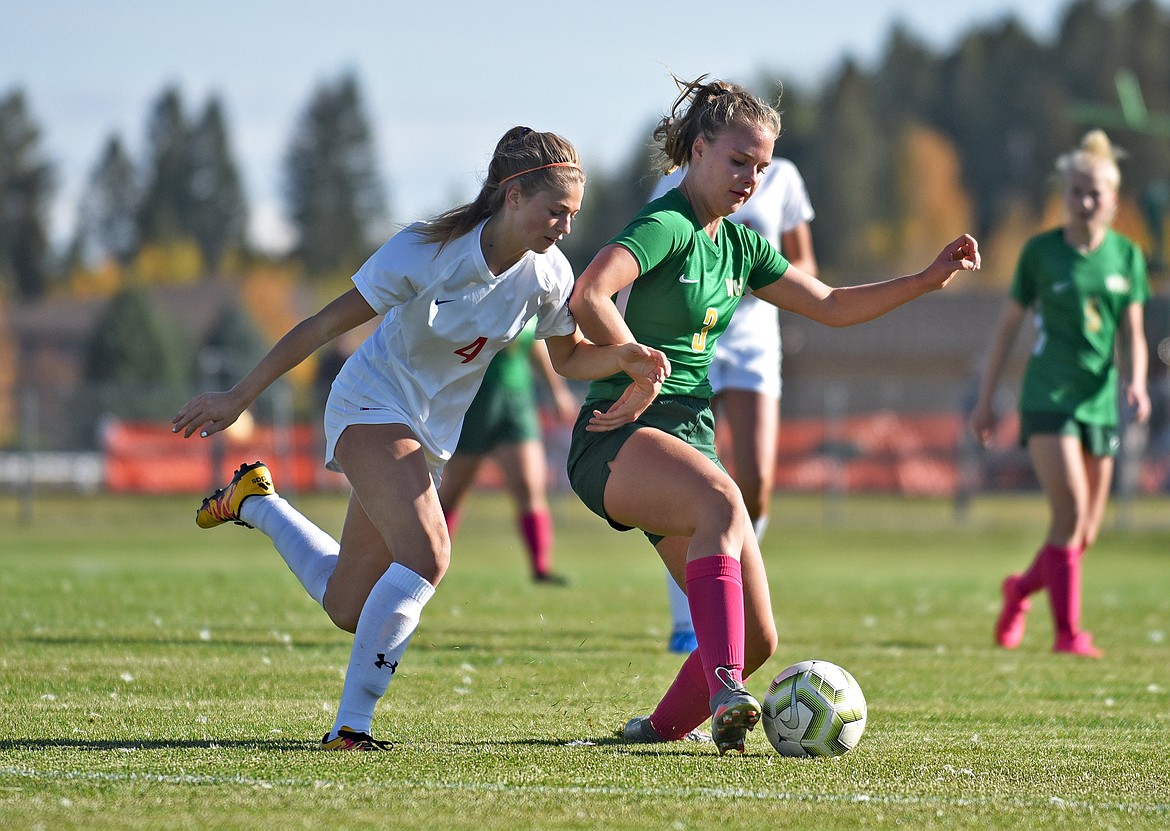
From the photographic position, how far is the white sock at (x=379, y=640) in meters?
4.74

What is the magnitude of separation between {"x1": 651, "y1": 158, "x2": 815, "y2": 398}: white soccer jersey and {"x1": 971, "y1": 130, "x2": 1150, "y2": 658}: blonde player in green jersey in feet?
4.16

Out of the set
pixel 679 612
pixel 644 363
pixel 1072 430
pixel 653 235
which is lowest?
pixel 679 612

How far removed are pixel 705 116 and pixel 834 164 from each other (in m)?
101

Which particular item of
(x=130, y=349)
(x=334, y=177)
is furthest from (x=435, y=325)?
(x=334, y=177)

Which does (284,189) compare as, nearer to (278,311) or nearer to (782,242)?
(278,311)

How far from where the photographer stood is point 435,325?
496cm

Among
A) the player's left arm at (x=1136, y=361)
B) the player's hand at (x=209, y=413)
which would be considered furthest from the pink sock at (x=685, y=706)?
the player's left arm at (x=1136, y=361)

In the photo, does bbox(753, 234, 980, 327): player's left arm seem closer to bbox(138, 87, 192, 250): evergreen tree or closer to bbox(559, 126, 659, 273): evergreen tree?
bbox(559, 126, 659, 273): evergreen tree

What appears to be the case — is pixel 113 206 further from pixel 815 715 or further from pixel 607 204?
pixel 815 715

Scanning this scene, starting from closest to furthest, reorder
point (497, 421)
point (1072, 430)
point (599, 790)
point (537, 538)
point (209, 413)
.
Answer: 1. point (599, 790)
2. point (209, 413)
3. point (1072, 430)
4. point (497, 421)
5. point (537, 538)

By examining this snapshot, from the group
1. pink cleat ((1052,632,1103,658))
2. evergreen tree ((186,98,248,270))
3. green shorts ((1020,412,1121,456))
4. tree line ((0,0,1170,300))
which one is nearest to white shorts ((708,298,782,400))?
green shorts ((1020,412,1121,456))

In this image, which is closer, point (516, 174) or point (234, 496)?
point (516, 174)

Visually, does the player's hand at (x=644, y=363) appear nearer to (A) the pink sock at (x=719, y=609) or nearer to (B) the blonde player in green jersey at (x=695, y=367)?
(B) the blonde player in green jersey at (x=695, y=367)

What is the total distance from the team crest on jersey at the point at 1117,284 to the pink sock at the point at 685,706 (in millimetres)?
4144
